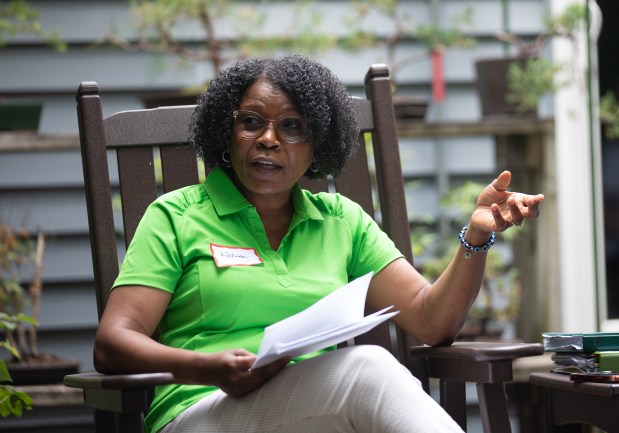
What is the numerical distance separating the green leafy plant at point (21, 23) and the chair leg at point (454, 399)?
2.05 metres

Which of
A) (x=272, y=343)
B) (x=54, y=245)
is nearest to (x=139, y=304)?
(x=272, y=343)

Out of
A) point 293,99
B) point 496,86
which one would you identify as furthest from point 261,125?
point 496,86

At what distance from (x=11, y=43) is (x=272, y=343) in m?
2.83

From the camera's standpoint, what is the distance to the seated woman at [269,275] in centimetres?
184

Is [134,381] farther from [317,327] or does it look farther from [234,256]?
[234,256]

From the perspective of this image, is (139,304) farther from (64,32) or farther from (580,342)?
(64,32)

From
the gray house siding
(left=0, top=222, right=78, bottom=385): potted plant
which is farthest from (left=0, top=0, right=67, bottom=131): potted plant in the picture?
the gray house siding

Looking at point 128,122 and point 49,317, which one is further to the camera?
point 49,317

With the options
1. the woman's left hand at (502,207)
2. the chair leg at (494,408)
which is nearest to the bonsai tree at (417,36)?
the woman's left hand at (502,207)

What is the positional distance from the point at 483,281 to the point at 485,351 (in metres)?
1.88

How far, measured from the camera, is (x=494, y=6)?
4527 millimetres

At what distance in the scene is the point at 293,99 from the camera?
2.16 meters

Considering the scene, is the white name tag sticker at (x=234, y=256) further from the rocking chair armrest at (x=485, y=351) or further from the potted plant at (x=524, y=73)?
the potted plant at (x=524, y=73)

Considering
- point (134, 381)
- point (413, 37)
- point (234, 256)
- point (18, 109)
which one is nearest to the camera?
point (134, 381)
